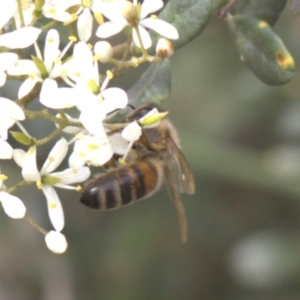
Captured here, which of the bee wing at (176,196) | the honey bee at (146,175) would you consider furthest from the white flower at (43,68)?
the bee wing at (176,196)

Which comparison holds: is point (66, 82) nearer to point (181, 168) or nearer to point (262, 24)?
point (181, 168)

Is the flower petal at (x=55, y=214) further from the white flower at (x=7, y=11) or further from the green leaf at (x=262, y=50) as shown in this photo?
the green leaf at (x=262, y=50)

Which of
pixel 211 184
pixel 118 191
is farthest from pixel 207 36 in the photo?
pixel 118 191

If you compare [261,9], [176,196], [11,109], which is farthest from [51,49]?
[261,9]

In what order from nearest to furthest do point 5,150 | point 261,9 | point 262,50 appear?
point 5,150
point 262,50
point 261,9

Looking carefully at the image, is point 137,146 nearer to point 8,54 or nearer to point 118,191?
point 118,191

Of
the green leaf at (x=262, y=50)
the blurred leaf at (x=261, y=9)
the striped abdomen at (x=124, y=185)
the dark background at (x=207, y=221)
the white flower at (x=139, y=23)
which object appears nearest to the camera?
the white flower at (x=139, y=23)
